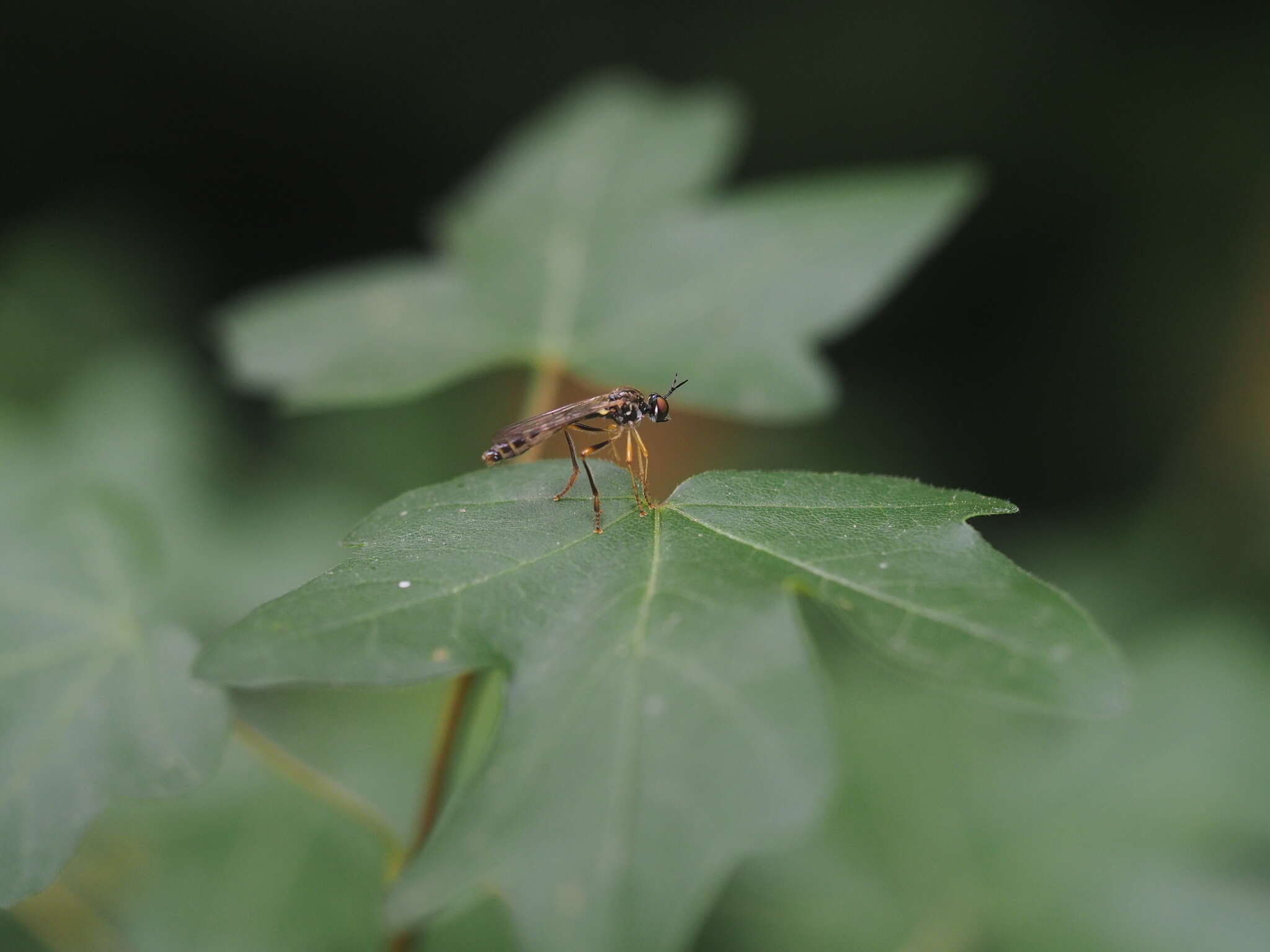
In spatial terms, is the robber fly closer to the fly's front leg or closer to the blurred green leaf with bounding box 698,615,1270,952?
the fly's front leg

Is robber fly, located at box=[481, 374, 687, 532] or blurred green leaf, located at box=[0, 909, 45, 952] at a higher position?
robber fly, located at box=[481, 374, 687, 532]

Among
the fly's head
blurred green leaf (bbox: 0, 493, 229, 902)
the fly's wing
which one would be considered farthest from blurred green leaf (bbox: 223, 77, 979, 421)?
blurred green leaf (bbox: 0, 493, 229, 902)

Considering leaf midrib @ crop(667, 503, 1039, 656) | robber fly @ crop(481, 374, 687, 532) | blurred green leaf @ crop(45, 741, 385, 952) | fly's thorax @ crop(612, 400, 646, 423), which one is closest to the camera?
leaf midrib @ crop(667, 503, 1039, 656)

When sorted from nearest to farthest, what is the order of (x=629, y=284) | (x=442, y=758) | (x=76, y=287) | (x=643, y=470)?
(x=442, y=758), (x=643, y=470), (x=629, y=284), (x=76, y=287)

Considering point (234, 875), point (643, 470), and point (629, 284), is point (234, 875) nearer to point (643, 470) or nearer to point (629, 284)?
point (643, 470)

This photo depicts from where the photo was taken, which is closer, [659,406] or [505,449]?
[505,449]

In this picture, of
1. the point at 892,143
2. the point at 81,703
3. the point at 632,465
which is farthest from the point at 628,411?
the point at 892,143

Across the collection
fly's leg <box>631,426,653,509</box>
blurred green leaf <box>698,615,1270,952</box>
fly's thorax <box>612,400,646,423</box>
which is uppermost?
fly's leg <box>631,426,653,509</box>
